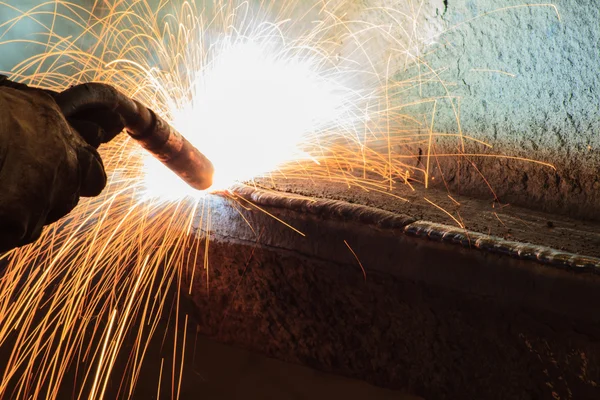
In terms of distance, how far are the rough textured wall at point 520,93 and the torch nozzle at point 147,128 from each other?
1659mm

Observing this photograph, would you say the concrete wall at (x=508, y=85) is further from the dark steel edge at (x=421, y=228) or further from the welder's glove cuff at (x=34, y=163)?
the welder's glove cuff at (x=34, y=163)

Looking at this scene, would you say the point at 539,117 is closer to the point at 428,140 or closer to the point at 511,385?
the point at 428,140

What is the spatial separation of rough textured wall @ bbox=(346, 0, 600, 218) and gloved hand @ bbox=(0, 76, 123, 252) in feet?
8.09

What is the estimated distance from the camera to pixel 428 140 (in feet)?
11.7

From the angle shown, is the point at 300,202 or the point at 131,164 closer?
the point at 300,202

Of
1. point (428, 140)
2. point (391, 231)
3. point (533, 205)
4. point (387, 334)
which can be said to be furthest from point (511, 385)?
point (428, 140)

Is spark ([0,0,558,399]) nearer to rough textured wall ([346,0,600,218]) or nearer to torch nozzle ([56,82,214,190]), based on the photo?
rough textured wall ([346,0,600,218])

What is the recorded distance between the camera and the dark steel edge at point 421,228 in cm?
200

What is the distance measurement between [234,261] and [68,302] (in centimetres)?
105

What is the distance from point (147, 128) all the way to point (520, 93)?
2.19 metres

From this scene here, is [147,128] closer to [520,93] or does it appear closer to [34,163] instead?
[34,163]

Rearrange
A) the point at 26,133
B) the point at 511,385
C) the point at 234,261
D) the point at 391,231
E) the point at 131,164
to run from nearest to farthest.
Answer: the point at 26,133
the point at 511,385
the point at 391,231
the point at 234,261
the point at 131,164

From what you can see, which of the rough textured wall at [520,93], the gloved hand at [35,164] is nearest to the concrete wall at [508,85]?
the rough textured wall at [520,93]

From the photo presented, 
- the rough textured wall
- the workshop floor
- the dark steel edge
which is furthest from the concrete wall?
the workshop floor
